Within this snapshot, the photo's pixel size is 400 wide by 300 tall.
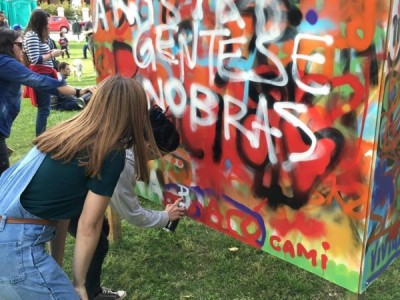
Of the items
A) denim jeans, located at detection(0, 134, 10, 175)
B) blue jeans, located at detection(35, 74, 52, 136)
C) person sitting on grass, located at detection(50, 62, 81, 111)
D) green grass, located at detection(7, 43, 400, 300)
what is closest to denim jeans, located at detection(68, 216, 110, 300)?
green grass, located at detection(7, 43, 400, 300)

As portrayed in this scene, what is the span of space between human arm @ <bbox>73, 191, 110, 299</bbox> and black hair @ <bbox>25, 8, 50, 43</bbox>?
4673 millimetres

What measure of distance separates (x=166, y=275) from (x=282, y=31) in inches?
79.8

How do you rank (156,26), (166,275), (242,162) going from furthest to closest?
1. (166,275)
2. (156,26)
3. (242,162)

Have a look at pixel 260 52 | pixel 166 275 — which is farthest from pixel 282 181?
pixel 166 275

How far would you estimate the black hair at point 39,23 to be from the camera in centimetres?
579

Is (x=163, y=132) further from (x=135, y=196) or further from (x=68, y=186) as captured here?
(x=68, y=186)

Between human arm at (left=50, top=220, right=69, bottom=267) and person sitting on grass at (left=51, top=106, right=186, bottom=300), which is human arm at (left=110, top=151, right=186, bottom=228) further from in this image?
human arm at (left=50, top=220, right=69, bottom=267)

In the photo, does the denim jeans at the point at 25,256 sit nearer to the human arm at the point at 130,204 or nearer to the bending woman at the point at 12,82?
the human arm at the point at 130,204

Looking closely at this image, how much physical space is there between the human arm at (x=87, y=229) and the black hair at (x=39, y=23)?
467 cm

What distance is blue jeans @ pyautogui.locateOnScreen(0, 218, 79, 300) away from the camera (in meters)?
1.78

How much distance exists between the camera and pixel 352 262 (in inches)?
77.9

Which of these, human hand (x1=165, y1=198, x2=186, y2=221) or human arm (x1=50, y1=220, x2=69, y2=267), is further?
human hand (x1=165, y1=198, x2=186, y2=221)

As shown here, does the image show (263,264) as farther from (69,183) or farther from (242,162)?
(69,183)

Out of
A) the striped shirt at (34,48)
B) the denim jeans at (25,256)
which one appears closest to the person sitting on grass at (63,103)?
the striped shirt at (34,48)
